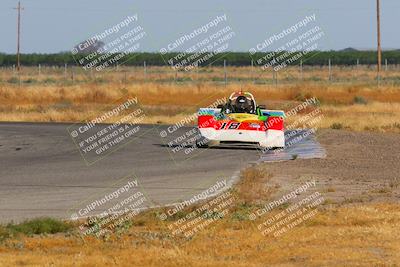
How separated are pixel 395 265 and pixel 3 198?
9523mm

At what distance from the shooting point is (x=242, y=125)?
93.9 ft

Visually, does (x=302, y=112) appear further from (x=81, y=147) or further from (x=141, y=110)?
(x=81, y=147)

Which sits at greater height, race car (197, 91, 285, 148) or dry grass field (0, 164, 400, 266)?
dry grass field (0, 164, 400, 266)

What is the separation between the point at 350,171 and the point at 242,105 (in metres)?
5.92

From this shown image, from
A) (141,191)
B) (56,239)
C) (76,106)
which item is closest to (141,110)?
(76,106)

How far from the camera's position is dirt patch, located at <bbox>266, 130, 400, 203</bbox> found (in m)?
19.5

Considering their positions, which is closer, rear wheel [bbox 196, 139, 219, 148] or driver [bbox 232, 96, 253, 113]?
driver [bbox 232, 96, 253, 113]

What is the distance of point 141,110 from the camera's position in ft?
163

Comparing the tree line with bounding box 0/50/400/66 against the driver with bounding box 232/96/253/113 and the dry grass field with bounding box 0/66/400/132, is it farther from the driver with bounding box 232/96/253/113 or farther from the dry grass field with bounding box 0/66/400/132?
the driver with bounding box 232/96/253/113
